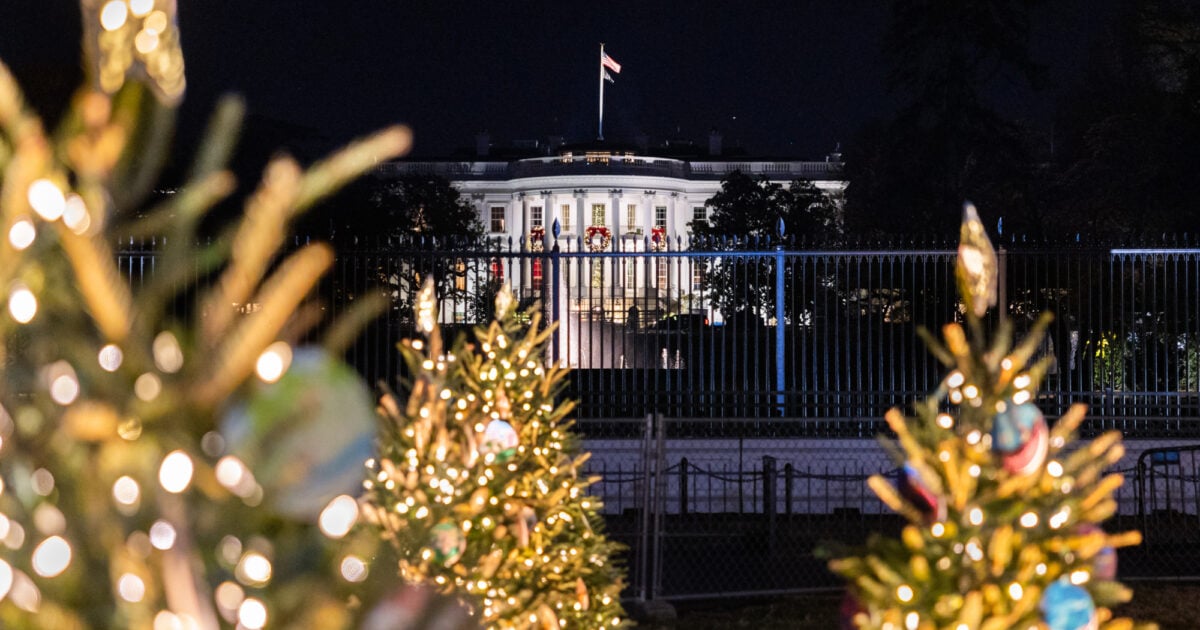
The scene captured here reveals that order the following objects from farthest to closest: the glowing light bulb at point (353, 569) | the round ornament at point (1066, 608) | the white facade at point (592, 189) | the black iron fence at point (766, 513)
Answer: the white facade at point (592, 189)
the black iron fence at point (766, 513)
the round ornament at point (1066, 608)
the glowing light bulb at point (353, 569)

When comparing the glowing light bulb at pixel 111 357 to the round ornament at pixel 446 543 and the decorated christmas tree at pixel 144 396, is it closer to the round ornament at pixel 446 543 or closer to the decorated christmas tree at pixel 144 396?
the decorated christmas tree at pixel 144 396

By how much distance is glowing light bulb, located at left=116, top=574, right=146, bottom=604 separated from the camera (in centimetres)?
125

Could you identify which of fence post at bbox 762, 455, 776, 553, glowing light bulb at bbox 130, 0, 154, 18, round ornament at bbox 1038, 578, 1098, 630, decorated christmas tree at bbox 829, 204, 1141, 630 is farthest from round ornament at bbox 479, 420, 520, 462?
fence post at bbox 762, 455, 776, 553

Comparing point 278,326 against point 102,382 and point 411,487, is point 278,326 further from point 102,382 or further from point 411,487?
point 411,487

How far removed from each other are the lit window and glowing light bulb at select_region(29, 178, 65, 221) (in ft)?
198

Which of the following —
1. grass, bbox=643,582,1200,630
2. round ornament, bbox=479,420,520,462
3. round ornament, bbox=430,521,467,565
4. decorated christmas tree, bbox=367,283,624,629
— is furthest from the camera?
grass, bbox=643,582,1200,630

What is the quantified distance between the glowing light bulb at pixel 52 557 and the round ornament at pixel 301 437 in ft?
0.64

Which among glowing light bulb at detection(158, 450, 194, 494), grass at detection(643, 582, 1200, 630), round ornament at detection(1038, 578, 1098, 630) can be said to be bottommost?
grass at detection(643, 582, 1200, 630)

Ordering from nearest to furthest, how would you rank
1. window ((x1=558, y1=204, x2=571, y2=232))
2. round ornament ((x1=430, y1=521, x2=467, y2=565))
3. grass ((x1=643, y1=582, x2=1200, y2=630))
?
round ornament ((x1=430, y1=521, x2=467, y2=565)) < grass ((x1=643, y1=582, x2=1200, y2=630)) < window ((x1=558, y1=204, x2=571, y2=232))

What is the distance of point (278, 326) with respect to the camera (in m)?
1.32

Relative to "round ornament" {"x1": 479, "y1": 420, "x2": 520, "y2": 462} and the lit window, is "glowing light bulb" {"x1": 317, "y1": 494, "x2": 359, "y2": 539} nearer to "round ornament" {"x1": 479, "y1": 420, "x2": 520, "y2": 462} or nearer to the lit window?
"round ornament" {"x1": 479, "y1": 420, "x2": 520, "y2": 462}

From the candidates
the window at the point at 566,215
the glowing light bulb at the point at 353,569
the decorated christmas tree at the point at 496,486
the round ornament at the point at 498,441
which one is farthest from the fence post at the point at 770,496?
the window at the point at 566,215

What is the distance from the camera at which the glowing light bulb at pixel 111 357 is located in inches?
49.6

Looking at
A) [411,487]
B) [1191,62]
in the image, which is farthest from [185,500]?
[1191,62]
